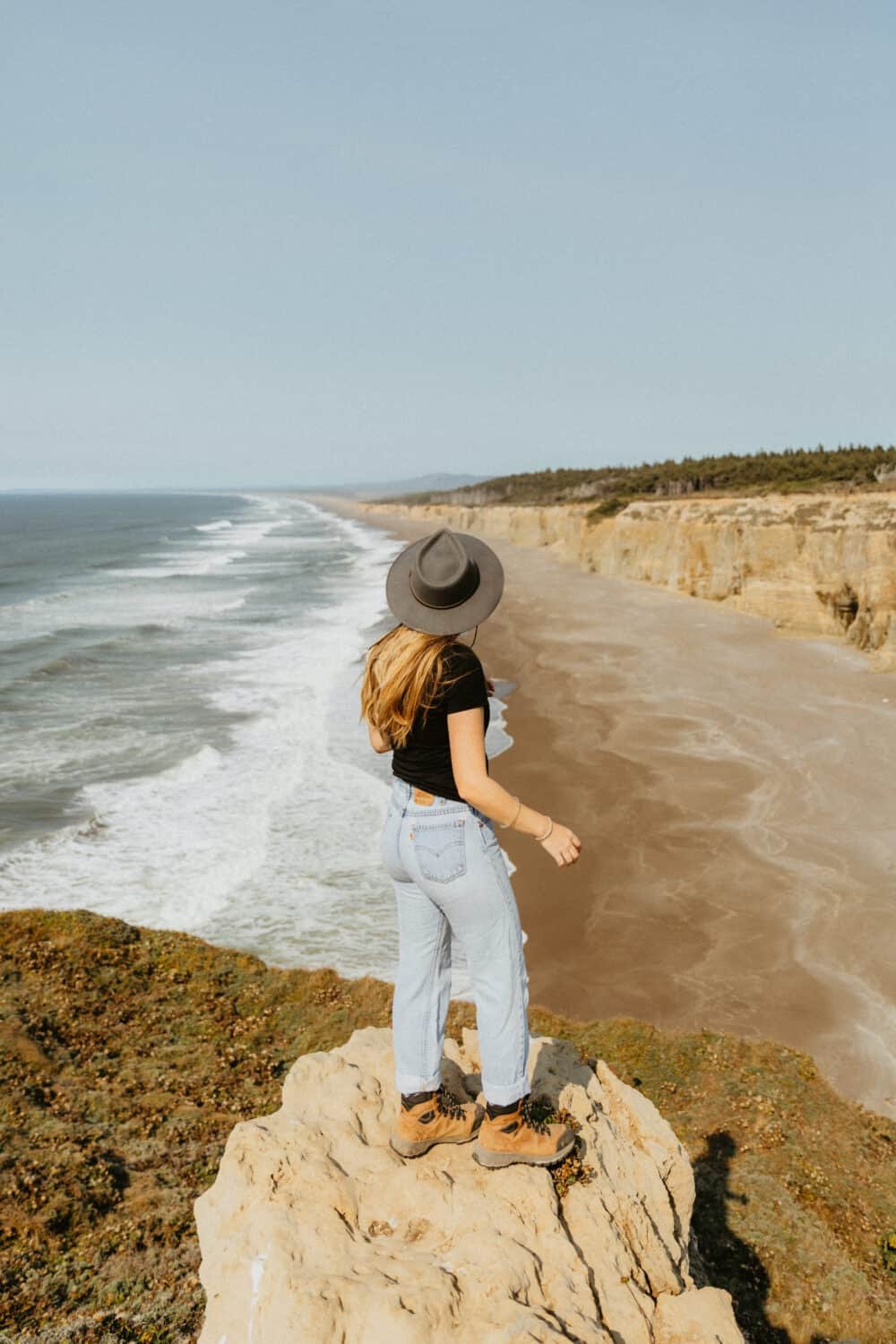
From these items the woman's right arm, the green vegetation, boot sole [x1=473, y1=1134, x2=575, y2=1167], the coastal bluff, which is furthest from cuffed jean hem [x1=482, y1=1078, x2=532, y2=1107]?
the green vegetation

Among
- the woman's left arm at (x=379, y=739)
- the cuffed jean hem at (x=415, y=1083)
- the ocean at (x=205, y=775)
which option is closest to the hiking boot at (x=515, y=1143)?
the cuffed jean hem at (x=415, y=1083)

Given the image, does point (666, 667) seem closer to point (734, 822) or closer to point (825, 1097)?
point (734, 822)

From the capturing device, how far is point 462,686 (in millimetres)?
3289

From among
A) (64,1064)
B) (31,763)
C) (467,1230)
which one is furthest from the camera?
(31,763)

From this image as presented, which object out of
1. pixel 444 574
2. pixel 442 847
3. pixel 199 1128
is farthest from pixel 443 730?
pixel 199 1128

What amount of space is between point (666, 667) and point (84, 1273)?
23768 millimetres

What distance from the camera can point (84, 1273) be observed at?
4.82 metres

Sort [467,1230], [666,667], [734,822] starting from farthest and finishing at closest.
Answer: [666,667] < [734,822] < [467,1230]

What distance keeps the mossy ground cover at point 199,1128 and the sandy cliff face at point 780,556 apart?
2093 cm

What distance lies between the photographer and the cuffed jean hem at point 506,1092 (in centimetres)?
373

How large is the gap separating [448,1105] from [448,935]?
0.98m

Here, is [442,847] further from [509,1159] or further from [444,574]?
[509,1159]

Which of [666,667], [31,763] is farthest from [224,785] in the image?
[666,667]

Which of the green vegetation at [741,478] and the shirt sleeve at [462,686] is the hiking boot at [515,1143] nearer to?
the shirt sleeve at [462,686]
